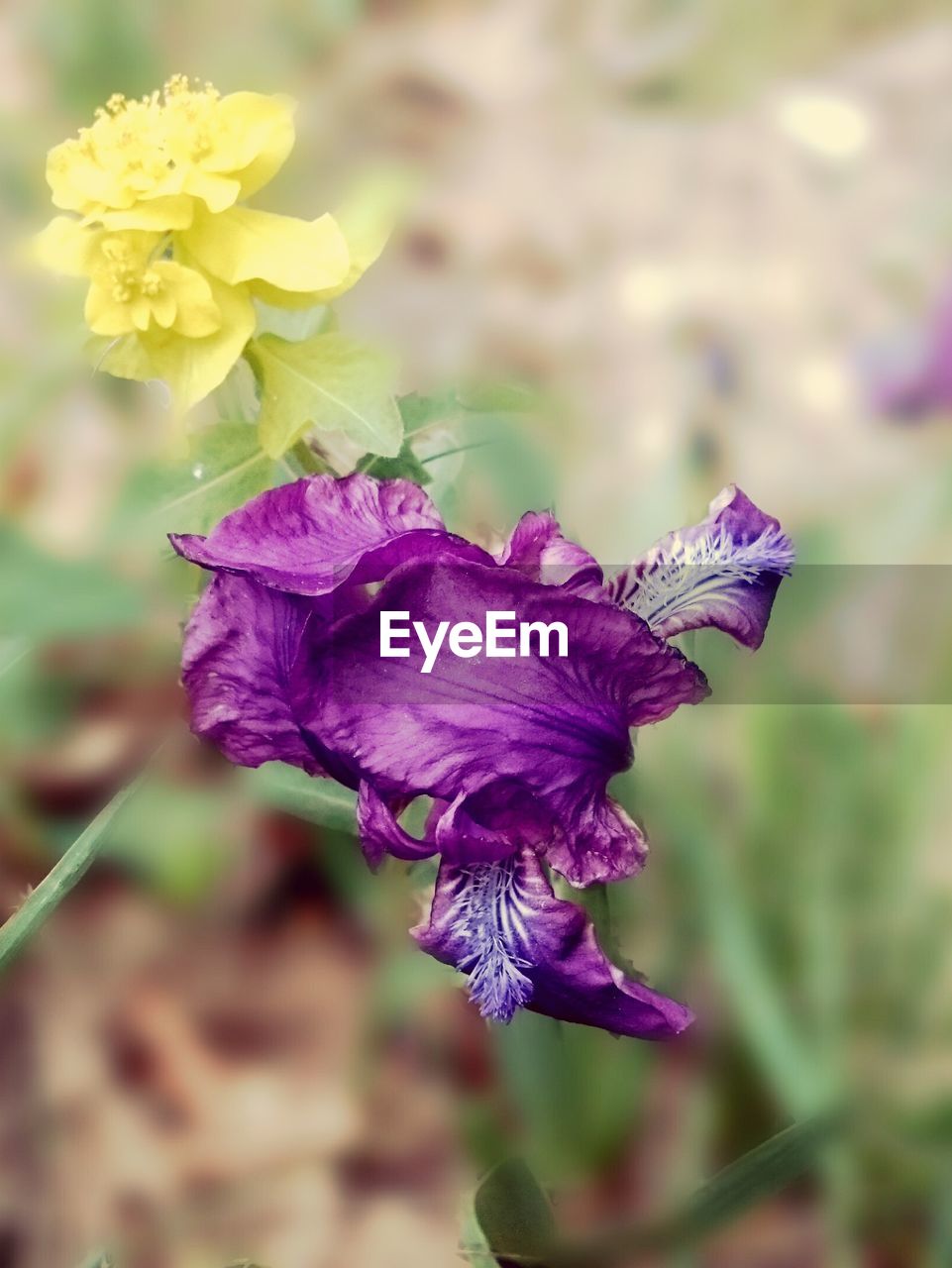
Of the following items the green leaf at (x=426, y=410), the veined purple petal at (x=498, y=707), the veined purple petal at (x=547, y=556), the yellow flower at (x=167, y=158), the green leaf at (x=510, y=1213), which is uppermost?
the yellow flower at (x=167, y=158)

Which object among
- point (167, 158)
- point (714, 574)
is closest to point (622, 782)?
point (714, 574)

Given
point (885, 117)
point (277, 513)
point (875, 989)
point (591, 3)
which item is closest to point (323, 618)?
point (277, 513)

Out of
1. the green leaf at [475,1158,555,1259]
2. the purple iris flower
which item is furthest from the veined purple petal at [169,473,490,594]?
the green leaf at [475,1158,555,1259]

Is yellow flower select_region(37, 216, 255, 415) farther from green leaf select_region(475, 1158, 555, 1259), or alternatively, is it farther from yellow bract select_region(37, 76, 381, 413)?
green leaf select_region(475, 1158, 555, 1259)

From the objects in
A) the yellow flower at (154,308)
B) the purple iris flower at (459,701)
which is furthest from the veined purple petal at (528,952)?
the yellow flower at (154,308)

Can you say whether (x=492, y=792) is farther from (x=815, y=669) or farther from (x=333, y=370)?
(x=815, y=669)

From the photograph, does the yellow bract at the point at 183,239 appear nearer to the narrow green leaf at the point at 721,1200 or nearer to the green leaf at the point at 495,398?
the green leaf at the point at 495,398

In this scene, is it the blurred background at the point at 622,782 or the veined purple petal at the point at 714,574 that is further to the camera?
the blurred background at the point at 622,782
